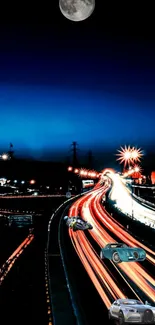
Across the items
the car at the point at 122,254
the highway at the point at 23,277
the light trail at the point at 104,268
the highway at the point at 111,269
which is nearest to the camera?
the highway at the point at 23,277

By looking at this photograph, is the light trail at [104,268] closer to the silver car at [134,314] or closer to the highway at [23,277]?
the silver car at [134,314]

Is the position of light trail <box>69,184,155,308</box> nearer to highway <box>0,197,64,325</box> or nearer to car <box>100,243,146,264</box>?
car <box>100,243,146,264</box>

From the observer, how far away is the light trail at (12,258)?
24.5 meters

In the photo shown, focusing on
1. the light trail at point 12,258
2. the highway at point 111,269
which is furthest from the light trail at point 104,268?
the light trail at point 12,258

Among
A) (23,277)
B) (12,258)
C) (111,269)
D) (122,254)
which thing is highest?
(122,254)

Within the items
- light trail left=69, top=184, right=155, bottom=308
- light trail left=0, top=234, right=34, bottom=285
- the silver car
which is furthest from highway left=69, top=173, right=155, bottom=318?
light trail left=0, top=234, right=34, bottom=285

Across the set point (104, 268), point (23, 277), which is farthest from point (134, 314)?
point (23, 277)

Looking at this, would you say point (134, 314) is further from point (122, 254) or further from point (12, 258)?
point (12, 258)

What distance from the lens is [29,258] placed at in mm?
28766

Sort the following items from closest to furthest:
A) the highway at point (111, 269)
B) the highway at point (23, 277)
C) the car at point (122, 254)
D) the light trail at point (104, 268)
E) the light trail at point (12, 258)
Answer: the highway at point (23, 277) → the highway at point (111, 269) → the light trail at point (104, 268) → the light trail at point (12, 258) → the car at point (122, 254)

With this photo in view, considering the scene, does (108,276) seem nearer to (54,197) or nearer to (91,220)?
(91,220)

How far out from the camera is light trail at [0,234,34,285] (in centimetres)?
2448

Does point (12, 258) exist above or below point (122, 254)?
below

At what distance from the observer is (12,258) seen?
1148 inches
